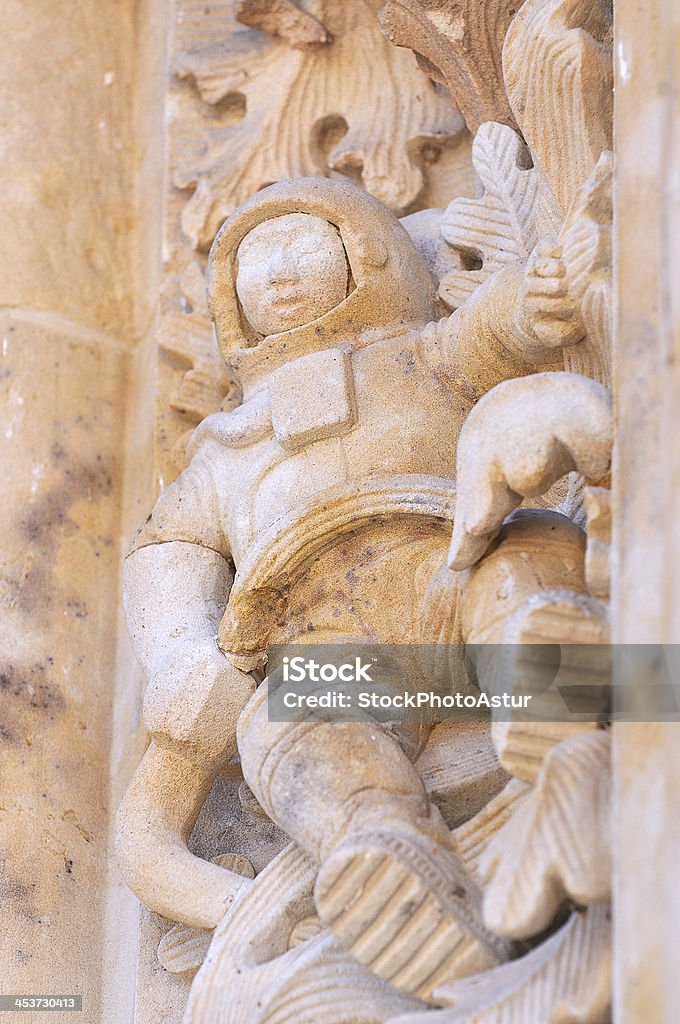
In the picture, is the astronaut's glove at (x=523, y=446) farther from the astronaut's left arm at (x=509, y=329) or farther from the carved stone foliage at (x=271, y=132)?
the carved stone foliage at (x=271, y=132)

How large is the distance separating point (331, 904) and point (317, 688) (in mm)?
284

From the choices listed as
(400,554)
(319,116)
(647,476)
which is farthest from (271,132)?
(647,476)

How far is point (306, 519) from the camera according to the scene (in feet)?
6.07

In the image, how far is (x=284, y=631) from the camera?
188cm

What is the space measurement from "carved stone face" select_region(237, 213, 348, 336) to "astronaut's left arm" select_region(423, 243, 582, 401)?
155mm

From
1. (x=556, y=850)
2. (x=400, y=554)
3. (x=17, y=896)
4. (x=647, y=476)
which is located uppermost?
(x=647, y=476)

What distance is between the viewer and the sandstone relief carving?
1.52 m

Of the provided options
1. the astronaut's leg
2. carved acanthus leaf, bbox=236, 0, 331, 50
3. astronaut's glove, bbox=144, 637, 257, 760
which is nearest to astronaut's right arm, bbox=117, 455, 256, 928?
astronaut's glove, bbox=144, 637, 257, 760

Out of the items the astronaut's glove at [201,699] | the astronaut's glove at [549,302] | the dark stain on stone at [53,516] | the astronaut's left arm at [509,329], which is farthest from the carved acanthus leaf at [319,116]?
the astronaut's glove at [201,699]

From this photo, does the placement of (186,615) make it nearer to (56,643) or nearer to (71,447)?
(56,643)

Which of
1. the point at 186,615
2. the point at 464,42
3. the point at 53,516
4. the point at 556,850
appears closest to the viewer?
the point at 556,850

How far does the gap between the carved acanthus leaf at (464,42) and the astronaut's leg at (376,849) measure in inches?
37.0

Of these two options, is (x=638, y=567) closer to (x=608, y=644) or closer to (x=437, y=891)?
(x=608, y=644)

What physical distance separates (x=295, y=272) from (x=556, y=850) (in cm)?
91
